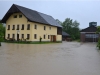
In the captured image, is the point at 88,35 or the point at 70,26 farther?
the point at 70,26

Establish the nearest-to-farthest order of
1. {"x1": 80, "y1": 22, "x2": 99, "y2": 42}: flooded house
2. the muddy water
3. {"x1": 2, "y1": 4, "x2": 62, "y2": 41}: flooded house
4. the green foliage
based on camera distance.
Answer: the muddy water → {"x1": 2, "y1": 4, "x2": 62, "y2": 41}: flooded house → {"x1": 80, "y1": 22, "x2": 99, "y2": 42}: flooded house → the green foliage

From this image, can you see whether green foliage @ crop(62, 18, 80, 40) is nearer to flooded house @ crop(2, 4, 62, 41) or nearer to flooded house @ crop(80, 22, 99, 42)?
flooded house @ crop(80, 22, 99, 42)

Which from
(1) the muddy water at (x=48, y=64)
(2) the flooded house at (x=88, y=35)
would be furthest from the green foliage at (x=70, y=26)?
(1) the muddy water at (x=48, y=64)

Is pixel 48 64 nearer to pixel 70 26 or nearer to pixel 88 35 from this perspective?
pixel 88 35

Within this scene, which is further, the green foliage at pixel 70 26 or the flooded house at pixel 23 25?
the green foliage at pixel 70 26

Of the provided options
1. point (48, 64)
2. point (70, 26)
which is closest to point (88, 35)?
point (70, 26)

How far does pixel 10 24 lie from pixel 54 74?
34725mm

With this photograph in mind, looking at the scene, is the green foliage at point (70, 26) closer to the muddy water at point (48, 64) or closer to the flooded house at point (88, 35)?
the flooded house at point (88, 35)

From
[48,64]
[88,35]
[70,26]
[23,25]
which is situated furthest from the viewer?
[70,26]

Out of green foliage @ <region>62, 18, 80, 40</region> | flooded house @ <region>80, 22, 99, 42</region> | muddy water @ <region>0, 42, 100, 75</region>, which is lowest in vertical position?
muddy water @ <region>0, 42, 100, 75</region>

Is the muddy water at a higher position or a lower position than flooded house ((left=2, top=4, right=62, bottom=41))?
lower

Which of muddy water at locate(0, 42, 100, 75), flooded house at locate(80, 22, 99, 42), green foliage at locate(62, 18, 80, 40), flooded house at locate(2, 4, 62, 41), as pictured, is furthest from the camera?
green foliage at locate(62, 18, 80, 40)

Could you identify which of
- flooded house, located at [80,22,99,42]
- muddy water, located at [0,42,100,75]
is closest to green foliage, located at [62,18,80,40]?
flooded house, located at [80,22,99,42]

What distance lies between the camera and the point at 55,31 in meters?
48.6
